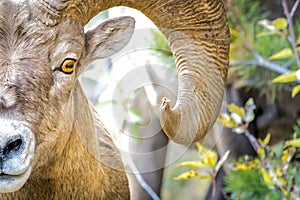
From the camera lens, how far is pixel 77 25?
3.06 metres

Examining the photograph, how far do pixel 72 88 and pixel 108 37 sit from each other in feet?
0.89

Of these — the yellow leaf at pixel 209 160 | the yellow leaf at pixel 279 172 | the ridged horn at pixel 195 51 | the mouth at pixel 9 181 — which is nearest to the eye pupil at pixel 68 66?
the ridged horn at pixel 195 51

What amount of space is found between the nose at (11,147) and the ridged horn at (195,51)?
677 millimetres

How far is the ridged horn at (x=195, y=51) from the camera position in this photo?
335cm

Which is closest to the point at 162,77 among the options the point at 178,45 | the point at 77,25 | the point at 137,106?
the point at 137,106

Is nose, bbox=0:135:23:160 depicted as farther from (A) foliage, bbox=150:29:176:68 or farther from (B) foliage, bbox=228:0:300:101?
(A) foliage, bbox=150:29:176:68

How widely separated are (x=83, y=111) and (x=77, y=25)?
34cm

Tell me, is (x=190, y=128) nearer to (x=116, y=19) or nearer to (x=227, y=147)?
(x=116, y=19)

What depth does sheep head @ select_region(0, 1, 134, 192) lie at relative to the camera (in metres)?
2.72

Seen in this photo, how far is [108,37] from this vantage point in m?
3.26

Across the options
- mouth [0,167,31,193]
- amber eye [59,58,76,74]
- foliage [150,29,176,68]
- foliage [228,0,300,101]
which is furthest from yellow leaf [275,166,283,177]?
mouth [0,167,31,193]

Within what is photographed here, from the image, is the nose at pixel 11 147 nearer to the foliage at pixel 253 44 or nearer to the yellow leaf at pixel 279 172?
the foliage at pixel 253 44

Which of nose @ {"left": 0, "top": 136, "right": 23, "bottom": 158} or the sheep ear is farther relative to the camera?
the sheep ear

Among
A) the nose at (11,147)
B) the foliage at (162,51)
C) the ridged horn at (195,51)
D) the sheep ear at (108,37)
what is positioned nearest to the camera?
the nose at (11,147)
